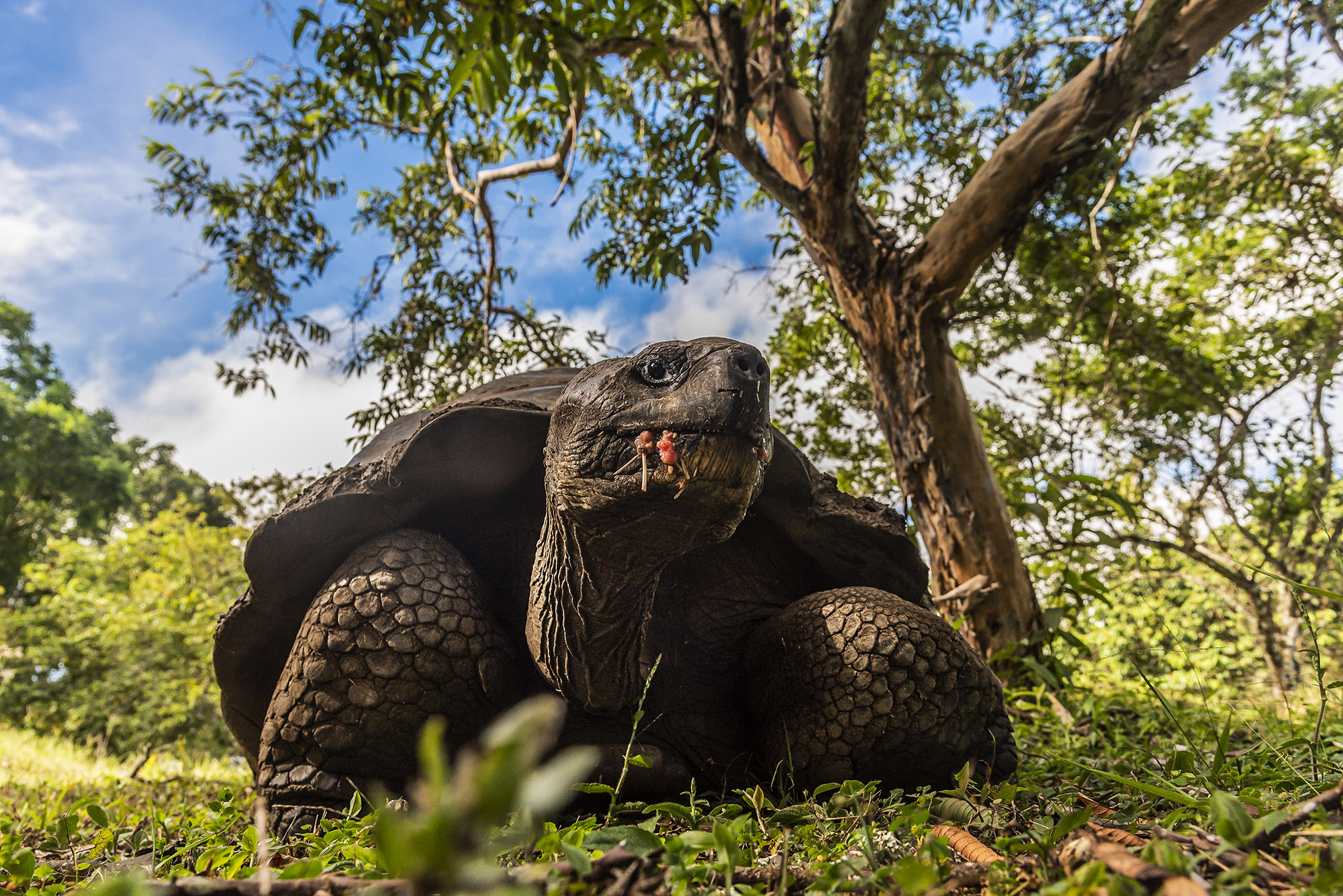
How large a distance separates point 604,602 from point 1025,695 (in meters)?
2.65

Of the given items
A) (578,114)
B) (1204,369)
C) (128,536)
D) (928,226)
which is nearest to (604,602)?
(578,114)

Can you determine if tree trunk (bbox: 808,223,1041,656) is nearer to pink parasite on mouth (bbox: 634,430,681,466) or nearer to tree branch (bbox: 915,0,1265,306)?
tree branch (bbox: 915,0,1265,306)

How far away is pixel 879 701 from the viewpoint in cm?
171

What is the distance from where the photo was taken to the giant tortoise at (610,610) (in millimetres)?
1400

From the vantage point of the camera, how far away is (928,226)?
16.1 ft

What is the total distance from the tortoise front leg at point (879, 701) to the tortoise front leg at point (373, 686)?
0.74 metres

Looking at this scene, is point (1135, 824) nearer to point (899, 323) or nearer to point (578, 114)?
point (899, 323)

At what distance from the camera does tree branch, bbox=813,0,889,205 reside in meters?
3.07

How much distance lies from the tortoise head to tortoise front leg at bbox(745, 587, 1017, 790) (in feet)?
1.41

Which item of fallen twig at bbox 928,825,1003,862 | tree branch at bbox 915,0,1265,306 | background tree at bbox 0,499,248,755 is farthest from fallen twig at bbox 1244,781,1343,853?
background tree at bbox 0,499,248,755

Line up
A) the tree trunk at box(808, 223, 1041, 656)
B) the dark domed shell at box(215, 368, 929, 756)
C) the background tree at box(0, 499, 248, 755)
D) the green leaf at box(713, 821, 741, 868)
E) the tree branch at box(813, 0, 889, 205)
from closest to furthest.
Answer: the green leaf at box(713, 821, 741, 868) → the dark domed shell at box(215, 368, 929, 756) → the tree branch at box(813, 0, 889, 205) → the tree trunk at box(808, 223, 1041, 656) → the background tree at box(0, 499, 248, 755)

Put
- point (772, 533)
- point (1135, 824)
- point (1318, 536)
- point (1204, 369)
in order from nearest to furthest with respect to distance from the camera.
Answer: point (1135, 824)
point (772, 533)
point (1204, 369)
point (1318, 536)

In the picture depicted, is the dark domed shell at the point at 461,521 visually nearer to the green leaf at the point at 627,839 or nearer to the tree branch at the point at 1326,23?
the green leaf at the point at 627,839

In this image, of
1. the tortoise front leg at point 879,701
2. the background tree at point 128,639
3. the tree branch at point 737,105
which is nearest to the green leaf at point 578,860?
the tortoise front leg at point 879,701
